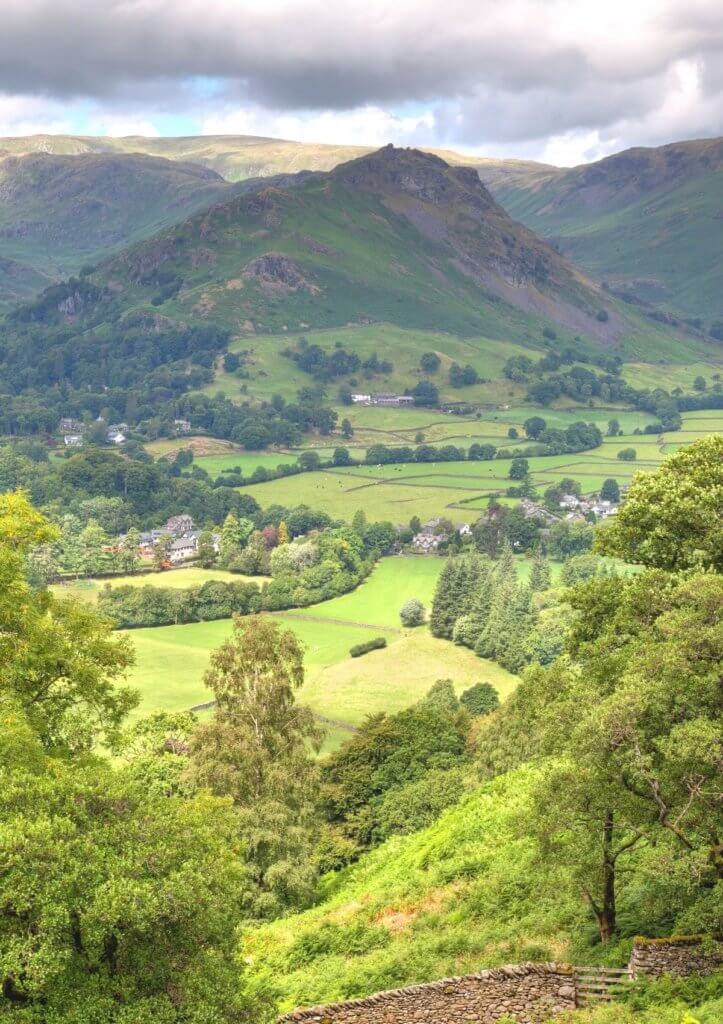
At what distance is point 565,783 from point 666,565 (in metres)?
11.0

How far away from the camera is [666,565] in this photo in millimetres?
32125

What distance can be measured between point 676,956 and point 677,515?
42.6 feet

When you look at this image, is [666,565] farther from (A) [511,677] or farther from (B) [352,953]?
(A) [511,677]

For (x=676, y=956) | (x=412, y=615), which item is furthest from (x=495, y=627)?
(x=676, y=956)

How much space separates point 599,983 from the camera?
901 inches

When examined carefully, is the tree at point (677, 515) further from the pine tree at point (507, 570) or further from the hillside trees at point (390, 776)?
the pine tree at point (507, 570)

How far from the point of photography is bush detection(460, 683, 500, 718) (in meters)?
79.1

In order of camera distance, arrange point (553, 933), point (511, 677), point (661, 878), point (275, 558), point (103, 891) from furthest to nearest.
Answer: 1. point (275, 558)
2. point (511, 677)
3. point (553, 933)
4. point (661, 878)
5. point (103, 891)

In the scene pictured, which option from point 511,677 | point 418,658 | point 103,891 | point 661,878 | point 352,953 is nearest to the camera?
point 103,891

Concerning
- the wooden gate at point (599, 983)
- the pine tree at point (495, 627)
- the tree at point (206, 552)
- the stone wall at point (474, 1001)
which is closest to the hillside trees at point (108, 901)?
the stone wall at point (474, 1001)

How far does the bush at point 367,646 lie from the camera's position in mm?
107062

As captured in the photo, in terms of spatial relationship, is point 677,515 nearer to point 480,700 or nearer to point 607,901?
point 607,901

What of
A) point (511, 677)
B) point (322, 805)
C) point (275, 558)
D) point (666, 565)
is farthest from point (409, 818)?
point (275, 558)

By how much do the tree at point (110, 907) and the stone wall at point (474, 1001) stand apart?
2917 mm
